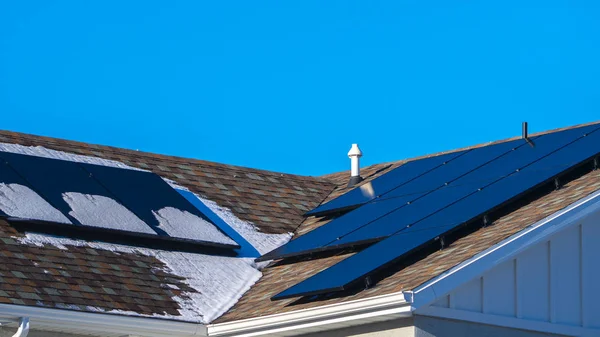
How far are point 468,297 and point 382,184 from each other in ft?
18.4

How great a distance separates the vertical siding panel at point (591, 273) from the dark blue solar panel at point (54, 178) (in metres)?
6.27

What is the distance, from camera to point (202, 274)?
53.7 feet

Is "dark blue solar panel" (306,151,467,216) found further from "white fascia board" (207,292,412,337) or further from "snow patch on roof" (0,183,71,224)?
"snow patch on roof" (0,183,71,224)

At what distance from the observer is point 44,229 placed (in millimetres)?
15844

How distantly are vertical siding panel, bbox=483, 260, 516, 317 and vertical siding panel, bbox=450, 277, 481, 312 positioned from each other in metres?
0.09

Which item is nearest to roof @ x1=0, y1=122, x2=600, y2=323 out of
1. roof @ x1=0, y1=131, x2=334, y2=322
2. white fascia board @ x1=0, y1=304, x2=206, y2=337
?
roof @ x1=0, y1=131, x2=334, y2=322

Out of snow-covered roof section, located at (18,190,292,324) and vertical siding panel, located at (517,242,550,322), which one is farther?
snow-covered roof section, located at (18,190,292,324)

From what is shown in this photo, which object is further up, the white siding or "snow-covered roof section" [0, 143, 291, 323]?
"snow-covered roof section" [0, 143, 291, 323]

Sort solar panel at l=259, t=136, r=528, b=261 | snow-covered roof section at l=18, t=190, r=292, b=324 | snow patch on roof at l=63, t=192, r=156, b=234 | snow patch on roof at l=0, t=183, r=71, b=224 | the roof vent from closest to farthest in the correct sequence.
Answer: snow-covered roof section at l=18, t=190, r=292, b=324 < snow patch on roof at l=0, t=183, r=71, b=224 < solar panel at l=259, t=136, r=528, b=261 < snow patch on roof at l=63, t=192, r=156, b=234 < the roof vent

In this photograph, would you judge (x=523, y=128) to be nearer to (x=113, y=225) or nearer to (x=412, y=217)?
(x=412, y=217)

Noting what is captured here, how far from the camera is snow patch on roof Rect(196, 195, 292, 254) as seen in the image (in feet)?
58.2

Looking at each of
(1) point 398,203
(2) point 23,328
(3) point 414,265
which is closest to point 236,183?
(1) point 398,203

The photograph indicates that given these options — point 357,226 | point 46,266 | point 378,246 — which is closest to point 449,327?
point 378,246

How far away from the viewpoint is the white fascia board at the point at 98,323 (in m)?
13.7
